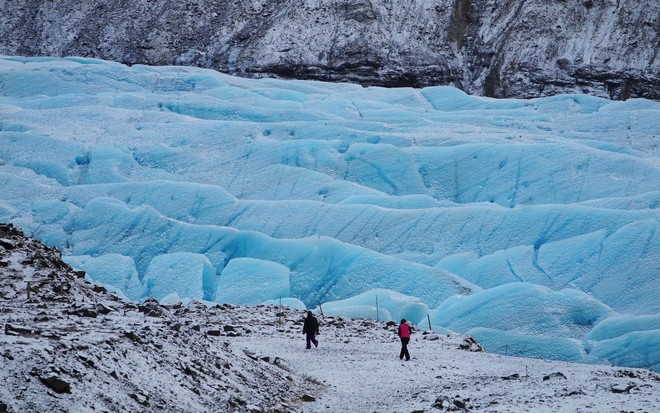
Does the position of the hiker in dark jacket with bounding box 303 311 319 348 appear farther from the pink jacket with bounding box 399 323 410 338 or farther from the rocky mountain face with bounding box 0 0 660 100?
the rocky mountain face with bounding box 0 0 660 100

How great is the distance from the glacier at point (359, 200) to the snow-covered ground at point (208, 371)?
4.68 meters

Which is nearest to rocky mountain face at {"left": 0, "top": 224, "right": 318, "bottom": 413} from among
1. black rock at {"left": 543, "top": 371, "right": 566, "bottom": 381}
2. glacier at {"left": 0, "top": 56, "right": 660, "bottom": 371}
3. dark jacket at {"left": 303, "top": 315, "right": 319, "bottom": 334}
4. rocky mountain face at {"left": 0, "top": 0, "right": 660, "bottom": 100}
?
dark jacket at {"left": 303, "top": 315, "right": 319, "bottom": 334}

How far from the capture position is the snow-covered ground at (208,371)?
311 inches

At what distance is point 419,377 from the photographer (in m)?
11.7

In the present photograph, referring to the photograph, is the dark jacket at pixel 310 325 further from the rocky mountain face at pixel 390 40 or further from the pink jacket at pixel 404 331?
the rocky mountain face at pixel 390 40

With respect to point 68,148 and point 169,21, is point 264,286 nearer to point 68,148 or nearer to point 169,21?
point 68,148

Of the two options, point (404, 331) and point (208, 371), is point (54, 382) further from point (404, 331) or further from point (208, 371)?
point (404, 331)

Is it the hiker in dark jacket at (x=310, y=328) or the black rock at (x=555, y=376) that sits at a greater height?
the black rock at (x=555, y=376)

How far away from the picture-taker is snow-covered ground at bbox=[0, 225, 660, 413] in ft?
25.9

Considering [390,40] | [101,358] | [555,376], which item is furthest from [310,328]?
[390,40]

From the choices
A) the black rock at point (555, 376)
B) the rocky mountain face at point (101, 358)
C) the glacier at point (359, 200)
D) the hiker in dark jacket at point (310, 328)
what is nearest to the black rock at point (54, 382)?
the rocky mountain face at point (101, 358)

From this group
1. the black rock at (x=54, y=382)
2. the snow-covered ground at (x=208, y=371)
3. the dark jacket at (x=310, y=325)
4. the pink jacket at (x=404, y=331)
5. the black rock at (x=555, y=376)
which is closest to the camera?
the black rock at (x=54, y=382)

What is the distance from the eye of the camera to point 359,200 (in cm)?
2422

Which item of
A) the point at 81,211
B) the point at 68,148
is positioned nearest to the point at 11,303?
the point at 81,211
